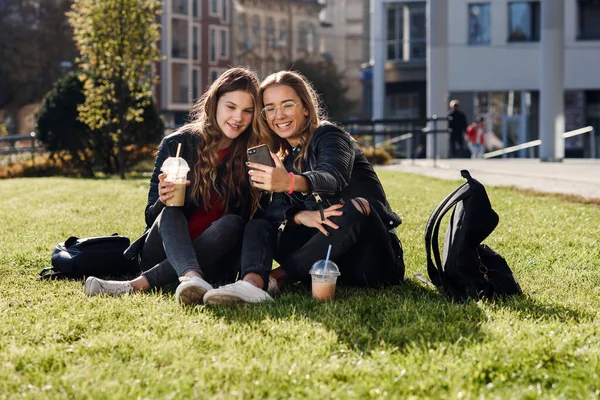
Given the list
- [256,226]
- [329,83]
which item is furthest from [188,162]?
[329,83]

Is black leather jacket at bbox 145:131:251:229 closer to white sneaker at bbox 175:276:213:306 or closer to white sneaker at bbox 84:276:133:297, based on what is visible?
white sneaker at bbox 84:276:133:297

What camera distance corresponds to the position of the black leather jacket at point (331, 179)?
16.6 ft

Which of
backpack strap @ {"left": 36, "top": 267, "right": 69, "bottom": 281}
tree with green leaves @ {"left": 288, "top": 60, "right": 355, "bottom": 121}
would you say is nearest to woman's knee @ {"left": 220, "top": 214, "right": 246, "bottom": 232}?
backpack strap @ {"left": 36, "top": 267, "right": 69, "bottom": 281}

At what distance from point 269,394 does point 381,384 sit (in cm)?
38

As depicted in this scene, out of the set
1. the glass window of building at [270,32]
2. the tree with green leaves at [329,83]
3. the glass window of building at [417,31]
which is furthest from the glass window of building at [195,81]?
the glass window of building at [417,31]

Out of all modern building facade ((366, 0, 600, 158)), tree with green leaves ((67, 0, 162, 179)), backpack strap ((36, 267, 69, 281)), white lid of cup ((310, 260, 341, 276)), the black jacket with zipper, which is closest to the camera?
white lid of cup ((310, 260, 341, 276))

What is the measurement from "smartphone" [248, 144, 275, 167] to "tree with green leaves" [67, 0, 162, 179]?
15287 mm

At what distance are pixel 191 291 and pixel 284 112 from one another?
1077 mm

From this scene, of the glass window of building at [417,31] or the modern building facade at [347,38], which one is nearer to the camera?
the glass window of building at [417,31]

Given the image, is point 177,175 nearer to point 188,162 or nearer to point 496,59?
point 188,162

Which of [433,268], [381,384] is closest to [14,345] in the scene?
[381,384]

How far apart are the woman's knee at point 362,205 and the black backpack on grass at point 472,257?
40 centimetres

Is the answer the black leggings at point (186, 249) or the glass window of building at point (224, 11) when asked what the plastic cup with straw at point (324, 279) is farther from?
the glass window of building at point (224, 11)

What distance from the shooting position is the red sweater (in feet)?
18.6
